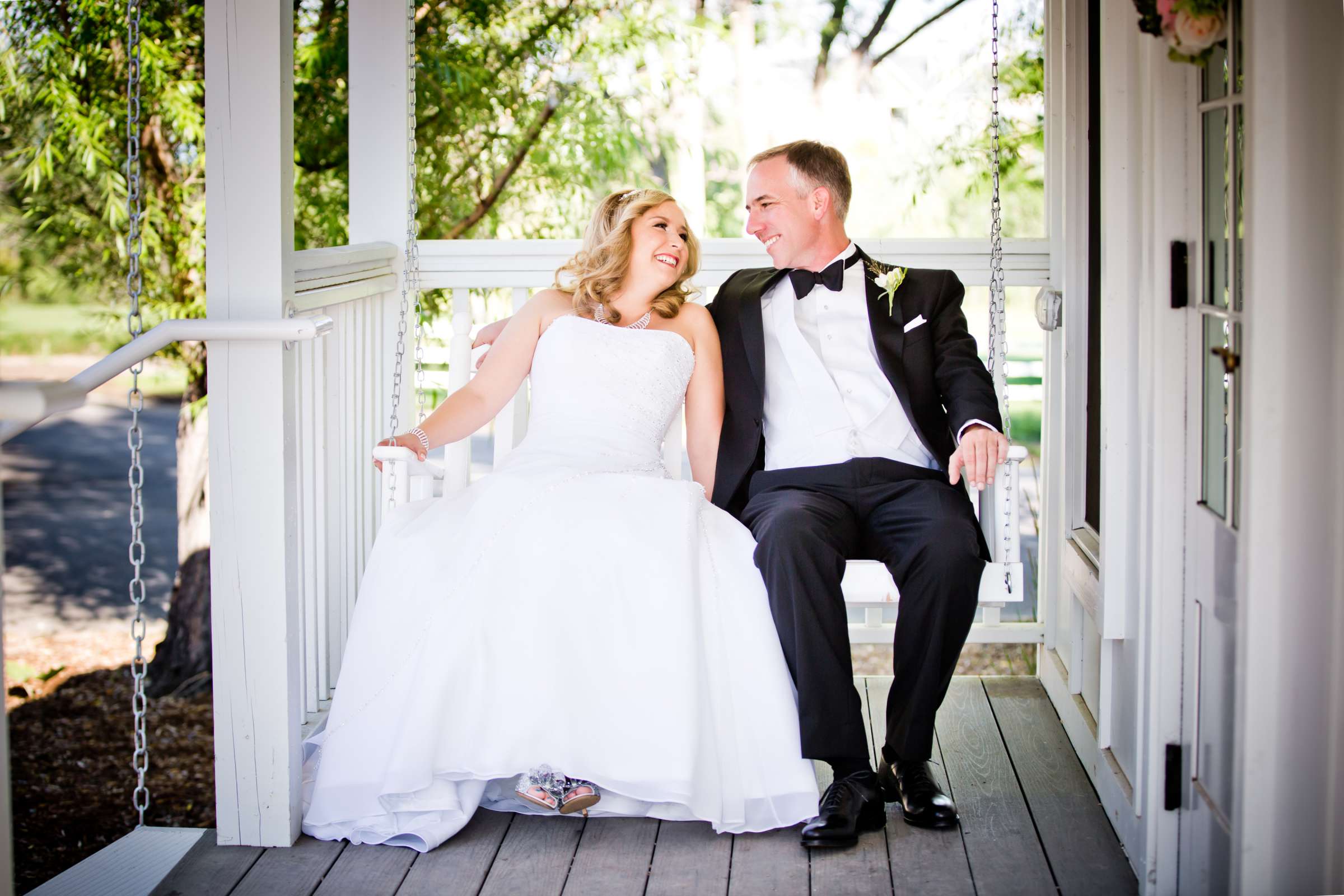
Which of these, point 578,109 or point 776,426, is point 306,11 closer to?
point 578,109

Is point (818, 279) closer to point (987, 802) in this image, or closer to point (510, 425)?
point (510, 425)

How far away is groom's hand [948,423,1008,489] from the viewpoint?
3012 mm

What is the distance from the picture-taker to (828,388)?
3330 mm

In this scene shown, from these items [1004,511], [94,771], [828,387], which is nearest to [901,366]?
[828,387]

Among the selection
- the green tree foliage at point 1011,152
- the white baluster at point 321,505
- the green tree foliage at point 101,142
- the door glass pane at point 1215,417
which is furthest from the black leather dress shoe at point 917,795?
the green tree foliage at point 101,142

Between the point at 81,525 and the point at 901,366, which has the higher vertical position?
the point at 901,366

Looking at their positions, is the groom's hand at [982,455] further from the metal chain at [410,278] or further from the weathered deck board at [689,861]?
the metal chain at [410,278]

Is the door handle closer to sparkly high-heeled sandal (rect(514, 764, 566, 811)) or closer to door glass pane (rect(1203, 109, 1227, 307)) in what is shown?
door glass pane (rect(1203, 109, 1227, 307))

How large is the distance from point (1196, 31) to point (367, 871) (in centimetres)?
209

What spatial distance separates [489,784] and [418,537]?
0.56 metres

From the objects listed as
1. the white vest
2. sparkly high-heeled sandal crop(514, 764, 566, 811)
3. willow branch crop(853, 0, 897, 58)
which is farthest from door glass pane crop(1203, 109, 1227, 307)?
willow branch crop(853, 0, 897, 58)

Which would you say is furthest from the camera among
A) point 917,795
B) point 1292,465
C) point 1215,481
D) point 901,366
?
point 901,366

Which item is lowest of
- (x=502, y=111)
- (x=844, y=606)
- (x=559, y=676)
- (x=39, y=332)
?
(x=559, y=676)

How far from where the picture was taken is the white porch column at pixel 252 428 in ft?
8.56
